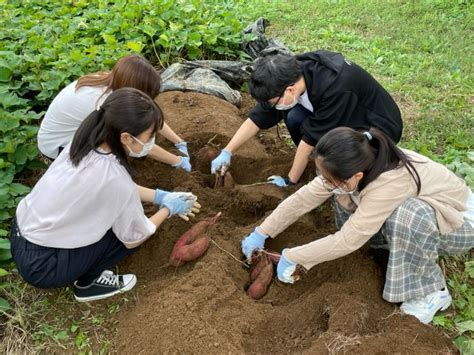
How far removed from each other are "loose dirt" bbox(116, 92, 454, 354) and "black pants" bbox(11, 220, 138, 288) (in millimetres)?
337

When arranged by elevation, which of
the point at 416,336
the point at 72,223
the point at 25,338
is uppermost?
the point at 72,223

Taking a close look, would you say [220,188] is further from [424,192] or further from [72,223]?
[424,192]

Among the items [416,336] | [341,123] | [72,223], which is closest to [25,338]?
[72,223]

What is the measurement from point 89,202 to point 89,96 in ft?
3.20

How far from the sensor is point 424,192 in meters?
2.38

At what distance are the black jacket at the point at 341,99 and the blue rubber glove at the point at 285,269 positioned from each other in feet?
2.86

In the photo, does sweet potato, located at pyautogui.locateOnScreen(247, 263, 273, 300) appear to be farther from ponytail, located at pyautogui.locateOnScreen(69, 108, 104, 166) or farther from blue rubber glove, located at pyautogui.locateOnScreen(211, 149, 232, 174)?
ponytail, located at pyautogui.locateOnScreen(69, 108, 104, 166)

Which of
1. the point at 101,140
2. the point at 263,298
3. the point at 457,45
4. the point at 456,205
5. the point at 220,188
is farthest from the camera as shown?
the point at 457,45

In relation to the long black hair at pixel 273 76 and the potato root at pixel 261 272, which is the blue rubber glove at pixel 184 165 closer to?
the long black hair at pixel 273 76

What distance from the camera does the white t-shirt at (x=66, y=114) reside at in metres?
2.98

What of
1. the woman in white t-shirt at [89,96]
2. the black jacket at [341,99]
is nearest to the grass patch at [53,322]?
the woman in white t-shirt at [89,96]

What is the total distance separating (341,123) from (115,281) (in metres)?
1.71

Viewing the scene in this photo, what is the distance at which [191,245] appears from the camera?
2.77m

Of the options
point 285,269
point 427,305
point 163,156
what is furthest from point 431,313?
point 163,156
